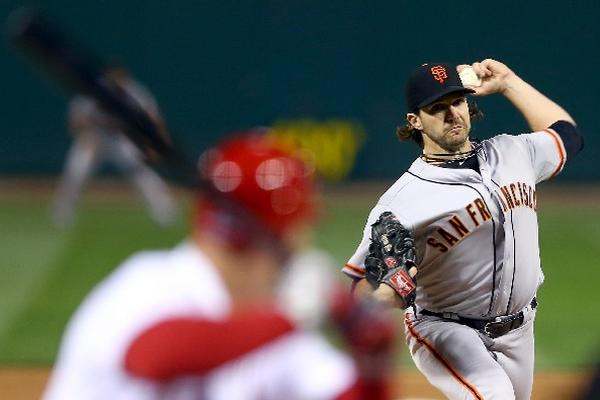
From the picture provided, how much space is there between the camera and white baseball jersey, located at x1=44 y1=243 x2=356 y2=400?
85.3 inches

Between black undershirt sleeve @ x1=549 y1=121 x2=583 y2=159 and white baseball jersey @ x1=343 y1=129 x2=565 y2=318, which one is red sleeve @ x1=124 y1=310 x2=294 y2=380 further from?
black undershirt sleeve @ x1=549 y1=121 x2=583 y2=159

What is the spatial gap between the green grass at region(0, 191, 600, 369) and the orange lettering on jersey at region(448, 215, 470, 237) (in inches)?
130

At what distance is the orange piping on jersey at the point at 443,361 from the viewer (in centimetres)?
481

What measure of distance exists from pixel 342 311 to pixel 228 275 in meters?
0.25

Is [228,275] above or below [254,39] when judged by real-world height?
below

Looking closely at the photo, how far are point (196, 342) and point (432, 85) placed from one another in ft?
10.4

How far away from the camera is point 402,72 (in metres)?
15.2

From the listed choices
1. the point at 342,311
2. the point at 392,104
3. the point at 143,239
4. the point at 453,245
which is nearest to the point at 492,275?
the point at 453,245

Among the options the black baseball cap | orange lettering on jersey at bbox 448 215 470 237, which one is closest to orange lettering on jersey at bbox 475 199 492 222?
orange lettering on jersey at bbox 448 215 470 237

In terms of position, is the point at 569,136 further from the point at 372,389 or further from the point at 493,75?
the point at 372,389

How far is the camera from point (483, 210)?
500 cm

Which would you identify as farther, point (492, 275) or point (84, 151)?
point (84, 151)

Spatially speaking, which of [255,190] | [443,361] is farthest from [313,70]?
[255,190]

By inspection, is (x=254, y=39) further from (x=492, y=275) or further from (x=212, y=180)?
(x=212, y=180)
